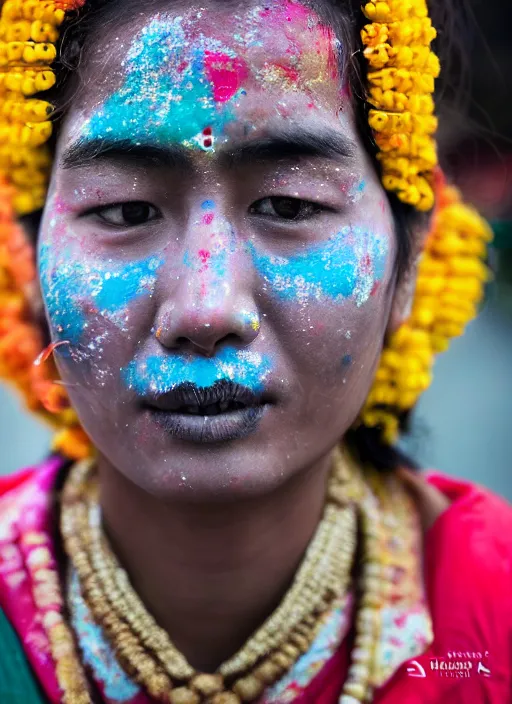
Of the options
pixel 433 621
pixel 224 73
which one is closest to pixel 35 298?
pixel 224 73

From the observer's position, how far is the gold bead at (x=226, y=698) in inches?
61.2

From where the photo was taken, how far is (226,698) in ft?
5.12

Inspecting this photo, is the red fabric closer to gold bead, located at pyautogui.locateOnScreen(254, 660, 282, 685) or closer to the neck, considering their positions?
gold bead, located at pyautogui.locateOnScreen(254, 660, 282, 685)

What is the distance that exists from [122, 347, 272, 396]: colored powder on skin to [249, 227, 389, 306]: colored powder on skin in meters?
0.14

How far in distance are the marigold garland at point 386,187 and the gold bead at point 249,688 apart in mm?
667

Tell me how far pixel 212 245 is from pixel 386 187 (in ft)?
1.48

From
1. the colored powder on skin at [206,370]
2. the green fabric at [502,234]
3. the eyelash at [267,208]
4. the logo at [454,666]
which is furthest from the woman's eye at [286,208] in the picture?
the logo at [454,666]

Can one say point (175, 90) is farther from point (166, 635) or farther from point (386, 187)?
point (166, 635)

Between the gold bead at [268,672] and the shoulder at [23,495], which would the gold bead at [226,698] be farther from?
the shoulder at [23,495]

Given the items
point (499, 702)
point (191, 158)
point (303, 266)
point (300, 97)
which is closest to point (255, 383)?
point (303, 266)

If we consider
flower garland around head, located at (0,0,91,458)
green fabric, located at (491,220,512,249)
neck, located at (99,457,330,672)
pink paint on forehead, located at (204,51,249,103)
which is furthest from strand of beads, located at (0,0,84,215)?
green fabric, located at (491,220,512,249)

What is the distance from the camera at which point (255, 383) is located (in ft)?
4.33

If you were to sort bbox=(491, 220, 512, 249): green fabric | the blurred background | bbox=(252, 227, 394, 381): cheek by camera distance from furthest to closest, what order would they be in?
1. bbox=(491, 220, 512, 249): green fabric
2. the blurred background
3. bbox=(252, 227, 394, 381): cheek

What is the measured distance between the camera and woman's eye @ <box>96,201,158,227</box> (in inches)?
54.7
